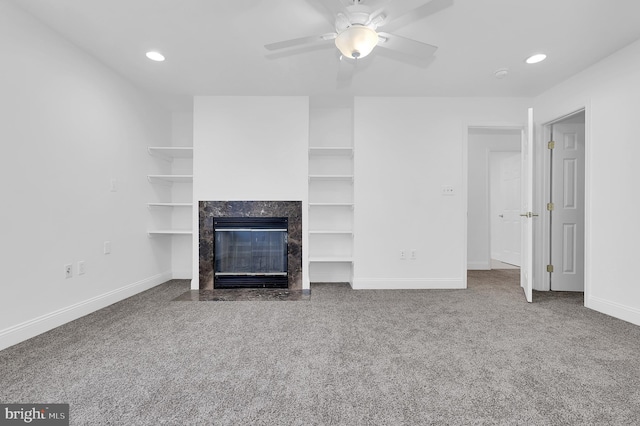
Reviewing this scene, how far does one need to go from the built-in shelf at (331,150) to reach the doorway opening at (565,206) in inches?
97.7

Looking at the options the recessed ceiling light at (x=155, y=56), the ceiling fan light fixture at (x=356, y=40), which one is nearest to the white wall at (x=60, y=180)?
the recessed ceiling light at (x=155, y=56)

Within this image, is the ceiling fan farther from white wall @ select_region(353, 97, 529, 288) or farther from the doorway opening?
the doorway opening

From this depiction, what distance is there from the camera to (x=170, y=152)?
3955 mm

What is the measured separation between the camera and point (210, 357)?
74.7 inches

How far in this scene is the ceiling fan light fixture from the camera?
1.86 meters

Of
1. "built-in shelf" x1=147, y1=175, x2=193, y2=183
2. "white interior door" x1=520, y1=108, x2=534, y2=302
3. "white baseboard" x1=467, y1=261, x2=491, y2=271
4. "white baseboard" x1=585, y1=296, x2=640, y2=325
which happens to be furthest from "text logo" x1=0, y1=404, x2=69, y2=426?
"white baseboard" x1=467, y1=261, x2=491, y2=271

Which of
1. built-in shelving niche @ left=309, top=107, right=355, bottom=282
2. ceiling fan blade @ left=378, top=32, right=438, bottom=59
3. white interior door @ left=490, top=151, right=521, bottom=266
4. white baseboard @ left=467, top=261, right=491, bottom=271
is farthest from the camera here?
white interior door @ left=490, top=151, right=521, bottom=266

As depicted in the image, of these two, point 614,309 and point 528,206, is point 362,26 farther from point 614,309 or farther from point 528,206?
point 614,309

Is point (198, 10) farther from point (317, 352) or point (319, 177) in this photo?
point (317, 352)

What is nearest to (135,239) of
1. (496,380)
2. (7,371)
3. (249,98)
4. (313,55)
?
(7,371)

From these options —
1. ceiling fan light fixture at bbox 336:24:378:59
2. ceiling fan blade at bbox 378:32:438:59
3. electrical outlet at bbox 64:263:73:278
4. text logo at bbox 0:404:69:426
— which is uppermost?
ceiling fan blade at bbox 378:32:438:59

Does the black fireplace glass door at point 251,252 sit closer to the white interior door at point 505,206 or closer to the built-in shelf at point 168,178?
the built-in shelf at point 168,178

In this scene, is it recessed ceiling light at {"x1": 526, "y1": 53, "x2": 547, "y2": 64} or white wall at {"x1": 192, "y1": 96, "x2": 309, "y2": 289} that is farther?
white wall at {"x1": 192, "y1": 96, "x2": 309, "y2": 289}

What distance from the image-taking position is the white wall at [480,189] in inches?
207
